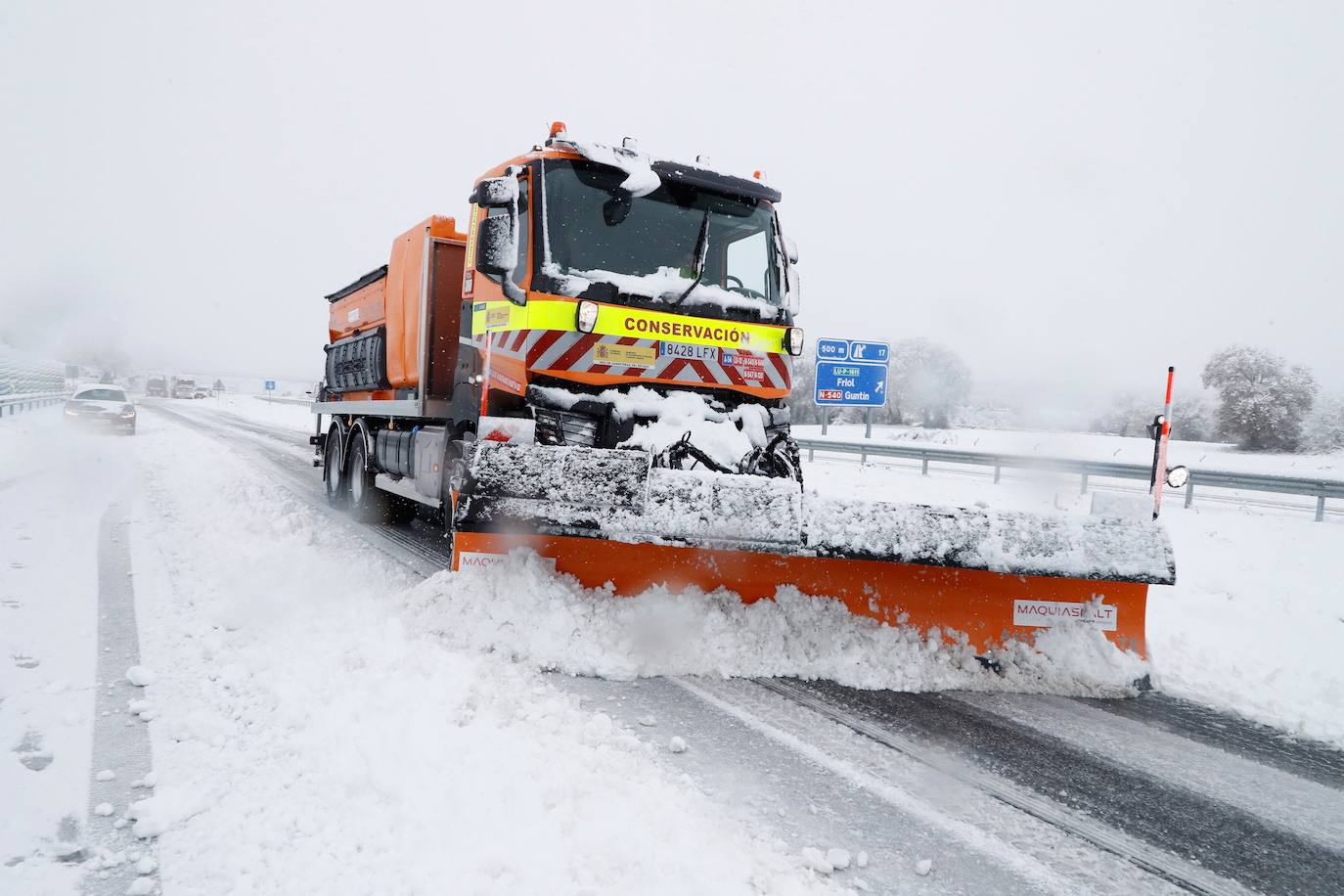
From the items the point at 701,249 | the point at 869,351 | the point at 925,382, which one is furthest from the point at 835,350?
the point at 925,382

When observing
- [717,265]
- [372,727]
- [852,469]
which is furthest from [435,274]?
[852,469]

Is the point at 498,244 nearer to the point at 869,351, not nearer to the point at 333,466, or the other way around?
the point at 333,466

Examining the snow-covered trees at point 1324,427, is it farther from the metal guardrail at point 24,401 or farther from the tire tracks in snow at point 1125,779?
the metal guardrail at point 24,401

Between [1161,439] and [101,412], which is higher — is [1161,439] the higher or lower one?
the higher one

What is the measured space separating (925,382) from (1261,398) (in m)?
9.96

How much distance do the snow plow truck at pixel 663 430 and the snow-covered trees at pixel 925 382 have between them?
64.5 feet

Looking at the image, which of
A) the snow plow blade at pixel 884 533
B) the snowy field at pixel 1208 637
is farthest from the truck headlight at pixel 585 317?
the snowy field at pixel 1208 637

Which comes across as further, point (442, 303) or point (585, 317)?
point (442, 303)

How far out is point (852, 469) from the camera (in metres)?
17.7

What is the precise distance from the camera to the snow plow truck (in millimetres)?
3855

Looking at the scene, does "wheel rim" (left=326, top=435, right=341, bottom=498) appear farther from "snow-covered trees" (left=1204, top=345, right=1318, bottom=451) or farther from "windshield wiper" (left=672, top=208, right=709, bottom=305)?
"snow-covered trees" (left=1204, top=345, right=1318, bottom=451)

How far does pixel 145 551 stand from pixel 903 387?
27921 millimetres

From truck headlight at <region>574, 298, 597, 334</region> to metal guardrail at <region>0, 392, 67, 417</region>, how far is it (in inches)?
971

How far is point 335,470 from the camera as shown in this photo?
9.93 meters
